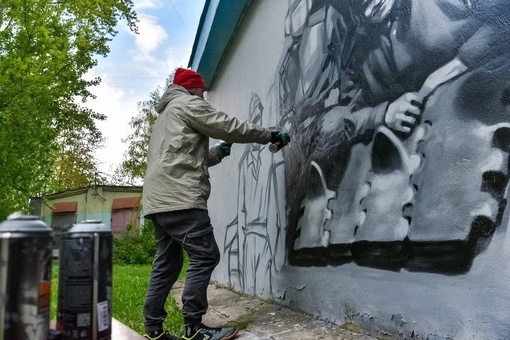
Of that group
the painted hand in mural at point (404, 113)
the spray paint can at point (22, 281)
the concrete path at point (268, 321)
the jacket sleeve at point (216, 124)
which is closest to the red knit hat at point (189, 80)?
the jacket sleeve at point (216, 124)

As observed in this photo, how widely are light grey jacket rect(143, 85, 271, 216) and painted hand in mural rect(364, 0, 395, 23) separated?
93 centimetres

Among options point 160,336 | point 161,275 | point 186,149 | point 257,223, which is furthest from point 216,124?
point 257,223

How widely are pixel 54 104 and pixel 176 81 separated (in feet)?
30.6

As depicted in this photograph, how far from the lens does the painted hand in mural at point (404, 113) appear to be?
2492 millimetres

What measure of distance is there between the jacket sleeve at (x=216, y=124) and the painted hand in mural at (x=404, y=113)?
891 mm

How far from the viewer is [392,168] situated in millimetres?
2656

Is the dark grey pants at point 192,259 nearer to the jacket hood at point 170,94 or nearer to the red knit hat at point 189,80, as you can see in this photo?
the jacket hood at point 170,94

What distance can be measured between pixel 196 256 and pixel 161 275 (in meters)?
0.42

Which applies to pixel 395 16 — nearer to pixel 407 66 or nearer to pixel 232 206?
pixel 407 66

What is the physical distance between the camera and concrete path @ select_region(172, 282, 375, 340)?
10.1 ft

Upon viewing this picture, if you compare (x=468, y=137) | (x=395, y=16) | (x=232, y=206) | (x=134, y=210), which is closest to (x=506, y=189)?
(x=468, y=137)

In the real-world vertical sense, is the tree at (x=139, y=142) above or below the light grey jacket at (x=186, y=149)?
above

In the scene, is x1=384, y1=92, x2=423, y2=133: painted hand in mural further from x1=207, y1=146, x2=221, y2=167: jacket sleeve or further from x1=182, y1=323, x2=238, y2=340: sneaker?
x1=182, y1=323, x2=238, y2=340: sneaker

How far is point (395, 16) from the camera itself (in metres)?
2.76
